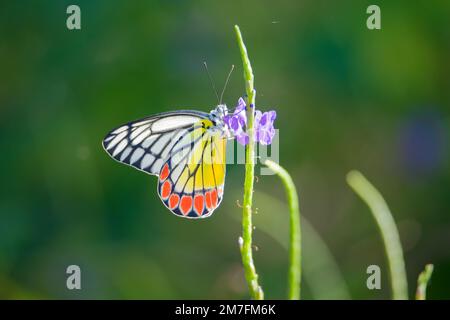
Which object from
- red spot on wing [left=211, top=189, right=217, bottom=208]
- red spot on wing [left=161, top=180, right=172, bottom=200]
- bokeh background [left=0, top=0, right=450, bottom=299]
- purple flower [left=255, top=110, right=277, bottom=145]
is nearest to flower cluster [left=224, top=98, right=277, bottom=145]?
purple flower [left=255, top=110, right=277, bottom=145]

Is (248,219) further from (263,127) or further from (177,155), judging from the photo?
(177,155)

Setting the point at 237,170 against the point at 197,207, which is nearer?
the point at 197,207

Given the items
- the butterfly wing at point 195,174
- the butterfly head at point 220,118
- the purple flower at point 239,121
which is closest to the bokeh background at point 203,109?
Result: the butterfly wing at point 195,174

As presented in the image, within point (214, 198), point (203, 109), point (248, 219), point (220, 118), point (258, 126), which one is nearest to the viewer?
point (248, 219)

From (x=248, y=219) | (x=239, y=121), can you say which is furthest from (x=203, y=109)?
(x=248, y=219)
